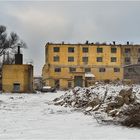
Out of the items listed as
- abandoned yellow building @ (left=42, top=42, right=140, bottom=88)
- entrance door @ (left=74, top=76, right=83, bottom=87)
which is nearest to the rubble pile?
entrance door @ (left=74, top=76, right=83, bottom=87)

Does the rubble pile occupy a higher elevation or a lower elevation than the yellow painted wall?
lower

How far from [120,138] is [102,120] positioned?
141 inches

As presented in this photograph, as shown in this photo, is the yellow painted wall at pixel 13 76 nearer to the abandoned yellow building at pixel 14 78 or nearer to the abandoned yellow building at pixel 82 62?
the abandoned yellow building at pixel 14 78

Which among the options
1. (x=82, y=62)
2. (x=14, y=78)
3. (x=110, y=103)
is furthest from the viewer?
(x=82, y=62)

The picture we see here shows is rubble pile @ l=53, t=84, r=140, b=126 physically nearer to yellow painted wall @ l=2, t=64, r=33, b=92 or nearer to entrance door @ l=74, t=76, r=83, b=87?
yellow painted wall @ l=2, t=64, r=33, b=92

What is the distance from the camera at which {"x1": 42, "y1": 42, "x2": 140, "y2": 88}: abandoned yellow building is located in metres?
78.4

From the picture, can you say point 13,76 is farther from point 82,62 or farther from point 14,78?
point 82,62

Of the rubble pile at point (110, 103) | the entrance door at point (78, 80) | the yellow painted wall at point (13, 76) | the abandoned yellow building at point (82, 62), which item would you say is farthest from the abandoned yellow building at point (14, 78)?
the rubble pile at point (110, 103)

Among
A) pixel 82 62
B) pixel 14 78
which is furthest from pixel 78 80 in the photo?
pixel 14 78

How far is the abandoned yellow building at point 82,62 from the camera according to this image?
78.4 meters

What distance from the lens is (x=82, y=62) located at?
79.4 meters

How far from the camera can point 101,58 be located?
7969 centimetres

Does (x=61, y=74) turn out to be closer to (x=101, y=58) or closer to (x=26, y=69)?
(x=101, y=58)

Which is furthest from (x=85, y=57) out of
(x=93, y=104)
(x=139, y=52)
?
(x=93, y=104)
